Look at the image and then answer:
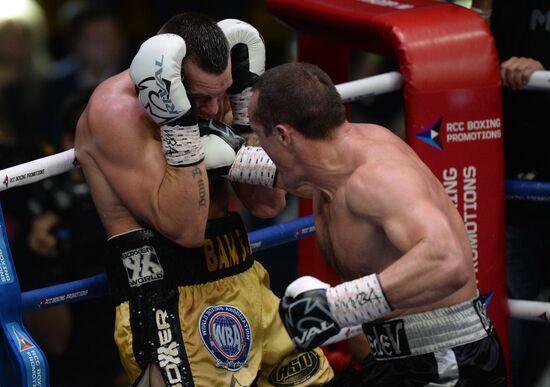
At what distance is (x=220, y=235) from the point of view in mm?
3219

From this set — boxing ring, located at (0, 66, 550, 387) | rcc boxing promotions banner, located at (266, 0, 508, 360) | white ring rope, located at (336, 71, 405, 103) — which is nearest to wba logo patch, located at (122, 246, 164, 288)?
boxing ring, located at (0, 66, 550, 387)

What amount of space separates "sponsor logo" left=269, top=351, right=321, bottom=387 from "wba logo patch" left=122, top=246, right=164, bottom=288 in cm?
47

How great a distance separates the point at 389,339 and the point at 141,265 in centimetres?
66

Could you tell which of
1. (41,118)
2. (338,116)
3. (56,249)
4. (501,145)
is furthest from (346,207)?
(41,118)

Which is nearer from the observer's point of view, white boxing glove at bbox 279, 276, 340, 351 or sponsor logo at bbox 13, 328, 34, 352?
white boxing glove at bbox 279, 276, 340, 351

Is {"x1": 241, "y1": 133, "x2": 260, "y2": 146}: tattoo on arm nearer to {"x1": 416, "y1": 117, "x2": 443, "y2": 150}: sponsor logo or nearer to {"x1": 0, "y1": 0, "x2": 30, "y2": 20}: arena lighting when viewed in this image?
{"x1": 416, "y1": 117, "x2": 443, "y2": 150}: sponsor logo

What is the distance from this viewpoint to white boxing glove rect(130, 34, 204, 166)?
289cm

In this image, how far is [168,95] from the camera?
290cm

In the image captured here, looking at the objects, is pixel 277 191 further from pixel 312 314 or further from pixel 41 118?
pixel 41 118

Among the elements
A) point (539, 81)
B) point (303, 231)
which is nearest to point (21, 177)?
point (303, 231)

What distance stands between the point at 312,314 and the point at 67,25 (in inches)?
159

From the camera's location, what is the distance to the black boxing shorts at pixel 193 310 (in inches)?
122

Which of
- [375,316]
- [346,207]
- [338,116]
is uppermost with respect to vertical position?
[338,116]

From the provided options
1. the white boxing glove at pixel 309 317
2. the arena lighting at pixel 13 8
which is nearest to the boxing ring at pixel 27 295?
the white boxing glove at pixel 309 317
